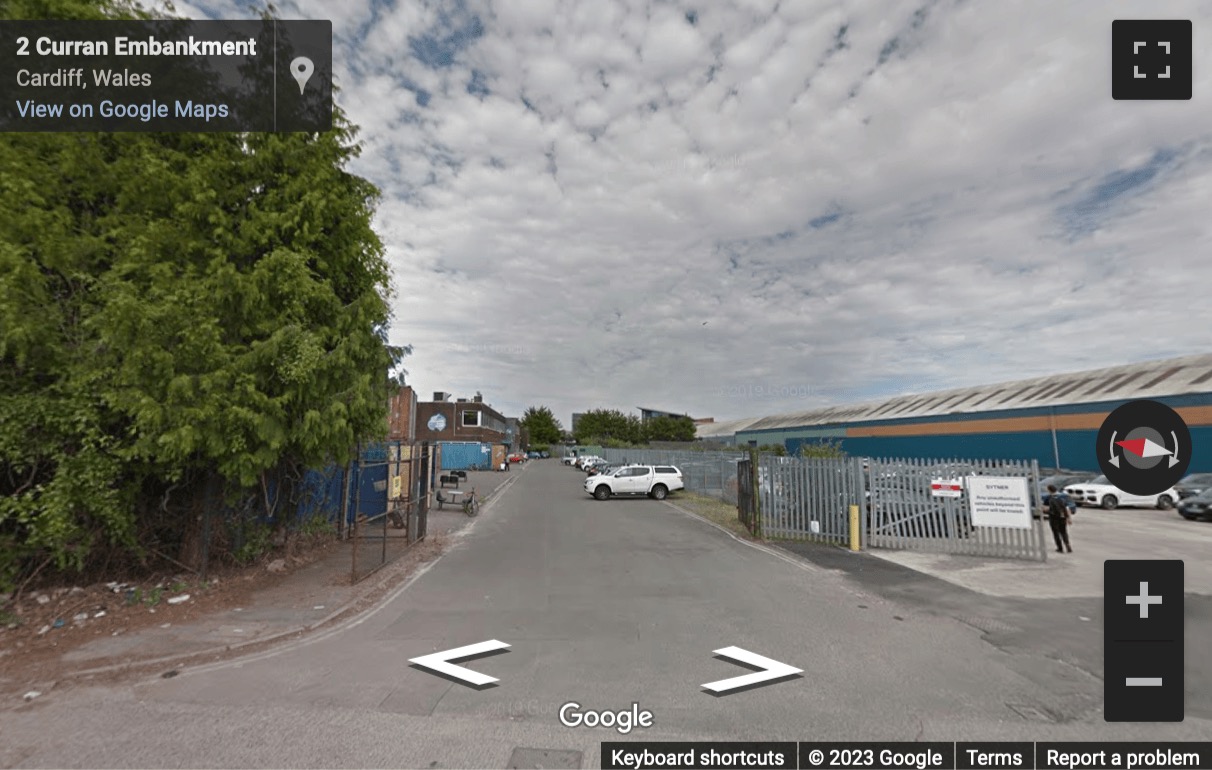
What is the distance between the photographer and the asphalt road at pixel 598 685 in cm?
387

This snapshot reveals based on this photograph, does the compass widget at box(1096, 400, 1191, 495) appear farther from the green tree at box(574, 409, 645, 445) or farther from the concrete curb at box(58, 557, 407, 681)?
the green tree at box(574, 409, 645, 445)

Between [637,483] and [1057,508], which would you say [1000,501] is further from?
[637,483]

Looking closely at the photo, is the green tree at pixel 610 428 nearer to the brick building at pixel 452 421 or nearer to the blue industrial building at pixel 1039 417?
the brick building at pixel 452 421

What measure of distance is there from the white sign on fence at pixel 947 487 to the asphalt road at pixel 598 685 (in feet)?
11.9

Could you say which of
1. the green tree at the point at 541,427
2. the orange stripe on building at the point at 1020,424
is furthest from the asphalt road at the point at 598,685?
the green tree at the point at 541,427

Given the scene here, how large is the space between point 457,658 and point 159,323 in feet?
17.9

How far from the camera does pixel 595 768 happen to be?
3537mm

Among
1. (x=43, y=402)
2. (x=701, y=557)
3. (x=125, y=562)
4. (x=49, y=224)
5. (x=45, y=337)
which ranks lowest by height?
Result: (x=701, y=557)

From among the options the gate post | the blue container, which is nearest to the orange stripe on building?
the gate post

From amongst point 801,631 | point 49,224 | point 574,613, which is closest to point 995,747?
point 801,631

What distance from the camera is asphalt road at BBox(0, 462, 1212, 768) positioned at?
3.87m

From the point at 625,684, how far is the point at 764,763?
1.46m

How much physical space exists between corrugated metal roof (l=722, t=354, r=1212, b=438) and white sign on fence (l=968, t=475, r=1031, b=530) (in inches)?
897

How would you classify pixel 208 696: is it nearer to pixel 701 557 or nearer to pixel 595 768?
pixel 595 768
